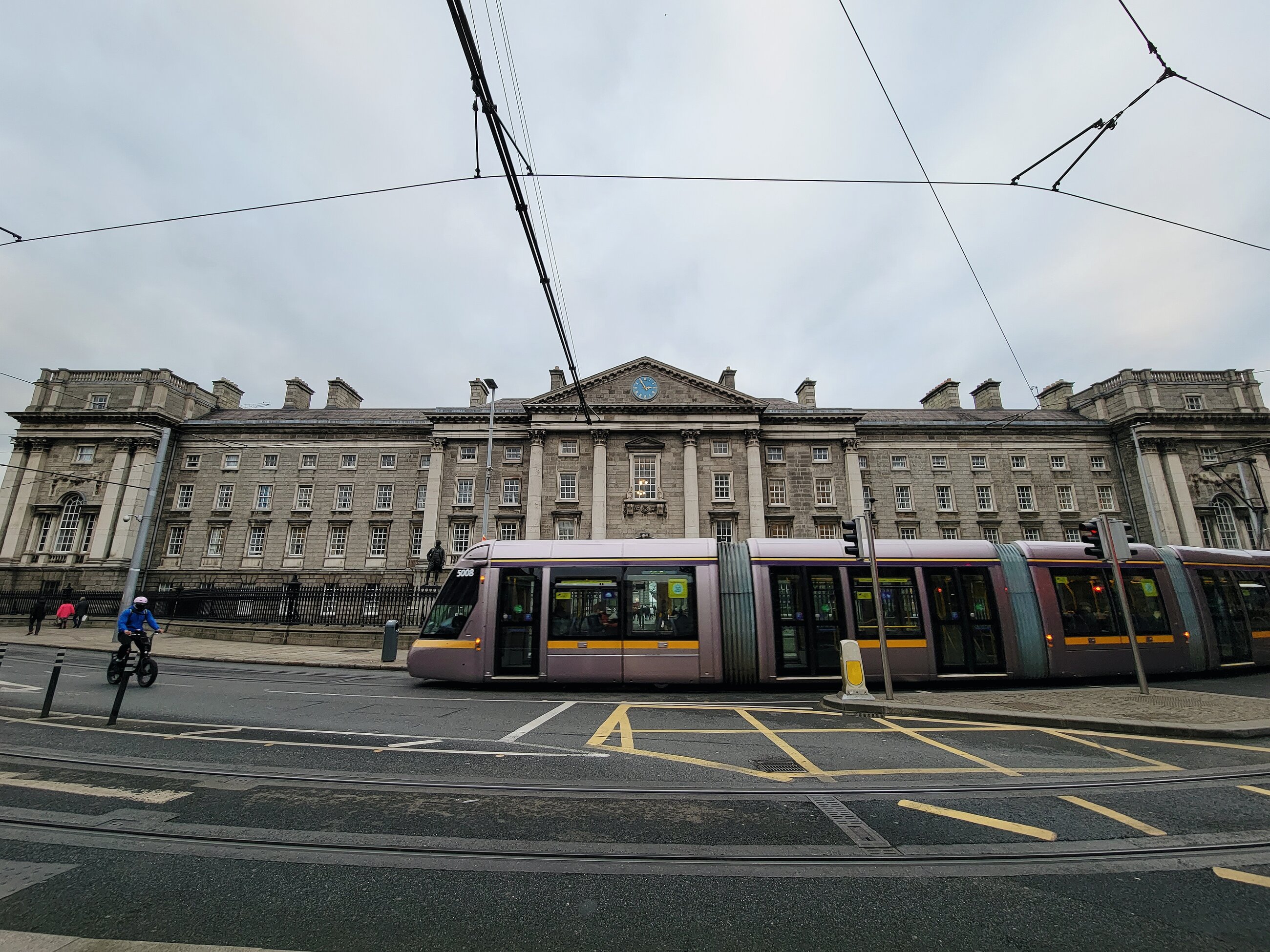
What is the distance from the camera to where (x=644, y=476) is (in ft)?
126

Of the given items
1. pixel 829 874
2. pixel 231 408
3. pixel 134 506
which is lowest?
pixel 829 874

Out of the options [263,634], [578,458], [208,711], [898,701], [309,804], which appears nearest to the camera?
[309,804]

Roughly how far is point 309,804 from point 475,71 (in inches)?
253

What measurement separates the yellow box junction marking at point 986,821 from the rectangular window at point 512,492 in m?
35.7

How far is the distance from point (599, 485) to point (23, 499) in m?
43.9

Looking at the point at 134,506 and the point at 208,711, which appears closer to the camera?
the point at 208,711

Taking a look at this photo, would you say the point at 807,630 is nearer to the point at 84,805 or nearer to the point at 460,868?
the point at 460,868

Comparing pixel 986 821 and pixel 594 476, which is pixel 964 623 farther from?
pixel 594 476

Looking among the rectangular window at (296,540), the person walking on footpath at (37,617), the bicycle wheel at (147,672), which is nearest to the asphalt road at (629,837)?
the bicycle wheel at (147,672)

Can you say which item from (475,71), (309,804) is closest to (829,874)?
(309,804)

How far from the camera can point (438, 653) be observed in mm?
11680

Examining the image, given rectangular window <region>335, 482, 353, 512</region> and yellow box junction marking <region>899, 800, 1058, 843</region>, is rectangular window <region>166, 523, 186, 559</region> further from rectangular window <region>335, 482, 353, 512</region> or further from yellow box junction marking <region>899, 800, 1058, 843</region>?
yellow box junction marking <region>899, 800, 1058, 843</region>

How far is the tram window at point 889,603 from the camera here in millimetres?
11453

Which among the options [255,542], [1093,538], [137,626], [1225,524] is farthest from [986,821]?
[1225,524]
